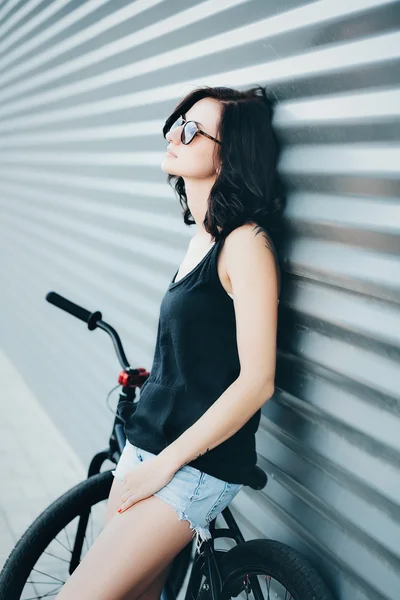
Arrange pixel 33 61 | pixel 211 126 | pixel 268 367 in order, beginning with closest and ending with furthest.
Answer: pixel 268 367 → pixel 211 126 → pixel 33 61

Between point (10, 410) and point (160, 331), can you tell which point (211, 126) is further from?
point (10, 410)

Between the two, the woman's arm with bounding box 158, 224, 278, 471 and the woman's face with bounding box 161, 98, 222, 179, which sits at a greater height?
the woman's face with bounding box 161, 98, 222, 179

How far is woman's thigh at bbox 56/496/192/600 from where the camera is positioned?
1919mm

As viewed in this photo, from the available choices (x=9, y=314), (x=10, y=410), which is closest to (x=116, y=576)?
(x=10, y=410)

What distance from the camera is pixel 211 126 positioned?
81.1 inches

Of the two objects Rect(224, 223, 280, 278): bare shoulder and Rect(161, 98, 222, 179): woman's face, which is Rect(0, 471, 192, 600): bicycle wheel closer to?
Rect(224, 223, 280, 278): bare shoulder

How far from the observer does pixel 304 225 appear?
208 centimetres

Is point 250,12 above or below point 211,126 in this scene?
above

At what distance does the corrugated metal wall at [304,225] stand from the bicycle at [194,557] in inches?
7.2

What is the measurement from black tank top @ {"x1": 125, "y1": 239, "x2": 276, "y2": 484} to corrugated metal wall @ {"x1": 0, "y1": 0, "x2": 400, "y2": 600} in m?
0.27

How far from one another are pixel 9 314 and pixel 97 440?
2.69 m

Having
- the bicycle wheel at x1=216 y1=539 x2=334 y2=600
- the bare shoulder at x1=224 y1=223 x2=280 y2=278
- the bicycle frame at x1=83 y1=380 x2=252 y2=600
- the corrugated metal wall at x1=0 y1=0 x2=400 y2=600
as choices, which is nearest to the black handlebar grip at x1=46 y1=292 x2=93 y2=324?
the bicycle frame at x1=83 y1=380 x2=252 y2=600

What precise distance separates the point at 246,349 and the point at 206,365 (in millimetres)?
238

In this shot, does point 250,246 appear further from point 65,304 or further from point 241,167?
point 65,304
